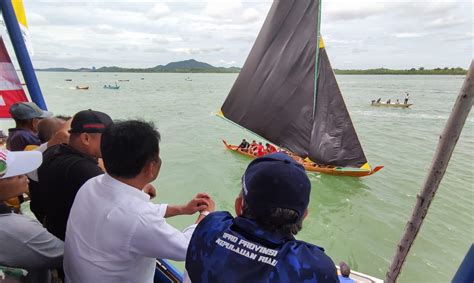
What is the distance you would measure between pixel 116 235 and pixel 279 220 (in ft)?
2.42

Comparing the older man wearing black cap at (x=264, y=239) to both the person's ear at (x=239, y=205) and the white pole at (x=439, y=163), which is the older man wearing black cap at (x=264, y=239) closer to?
the person's ear at (x=239, y=205)

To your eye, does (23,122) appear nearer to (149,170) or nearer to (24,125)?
(24,125)

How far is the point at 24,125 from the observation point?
12.4 ft

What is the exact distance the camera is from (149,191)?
2074mm

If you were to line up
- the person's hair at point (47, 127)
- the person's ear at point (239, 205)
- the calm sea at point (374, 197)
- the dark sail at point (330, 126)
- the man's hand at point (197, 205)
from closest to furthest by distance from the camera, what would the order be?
1. the person's ear at point (239, 205)
2. the man's hand at point (197, 205)
3. the person's hair at point (47, 127)
4. the calm sea at point (374, 197)
5. the dark sail at point (330, 126)

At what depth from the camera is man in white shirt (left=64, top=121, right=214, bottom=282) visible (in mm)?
1369

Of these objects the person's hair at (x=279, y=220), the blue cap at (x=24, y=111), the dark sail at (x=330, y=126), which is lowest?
the dark sail at (x=330, y=126)

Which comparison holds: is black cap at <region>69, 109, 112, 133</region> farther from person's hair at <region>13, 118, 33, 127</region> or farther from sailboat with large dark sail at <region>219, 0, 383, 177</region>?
sailboat with large dark sail at <region>219, 0, 383, 177</region>

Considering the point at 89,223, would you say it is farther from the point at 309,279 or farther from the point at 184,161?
the point at 184,161

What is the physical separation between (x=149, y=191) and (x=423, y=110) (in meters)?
33.1

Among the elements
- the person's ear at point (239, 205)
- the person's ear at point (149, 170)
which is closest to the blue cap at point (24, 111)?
the person's ear at point (149, 170)

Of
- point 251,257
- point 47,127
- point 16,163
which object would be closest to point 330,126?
point 47,127

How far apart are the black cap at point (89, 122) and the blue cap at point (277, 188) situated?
1.30m

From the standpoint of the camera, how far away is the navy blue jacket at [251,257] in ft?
3.02
